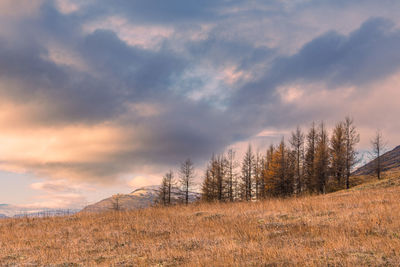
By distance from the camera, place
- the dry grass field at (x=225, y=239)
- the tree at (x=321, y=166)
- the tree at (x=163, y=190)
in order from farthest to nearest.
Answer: the tree at (x=163, y=190)
the tree at (x=321, y=166)
the dry grass field at (x=225, y=239)

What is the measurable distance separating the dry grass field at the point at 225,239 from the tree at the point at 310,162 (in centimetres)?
3580

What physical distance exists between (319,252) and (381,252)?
148 cm

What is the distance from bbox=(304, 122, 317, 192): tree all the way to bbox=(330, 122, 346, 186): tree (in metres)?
3.23

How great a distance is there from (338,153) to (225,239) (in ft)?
153

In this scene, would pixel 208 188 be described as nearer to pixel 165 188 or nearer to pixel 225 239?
pixel 165 188

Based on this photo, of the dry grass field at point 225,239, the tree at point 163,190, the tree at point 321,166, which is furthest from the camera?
the tree at point 163,190

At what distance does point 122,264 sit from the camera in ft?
26.0

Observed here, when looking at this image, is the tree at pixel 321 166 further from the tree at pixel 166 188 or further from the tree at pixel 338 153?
the tree at pixel 166 188

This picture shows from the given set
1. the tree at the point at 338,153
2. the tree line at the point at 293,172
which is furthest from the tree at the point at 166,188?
the tree at the point at 338,153

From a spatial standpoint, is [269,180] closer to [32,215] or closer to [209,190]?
[209,190]

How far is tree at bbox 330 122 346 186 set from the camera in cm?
4991

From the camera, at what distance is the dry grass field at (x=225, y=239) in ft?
24.1

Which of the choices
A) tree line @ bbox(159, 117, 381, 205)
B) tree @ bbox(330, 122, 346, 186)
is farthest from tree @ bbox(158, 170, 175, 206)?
tree @ bbox(330, 122, 346, 186)

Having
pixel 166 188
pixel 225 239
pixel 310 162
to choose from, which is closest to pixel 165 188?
pixel 166 188
